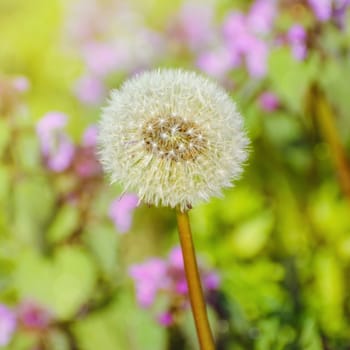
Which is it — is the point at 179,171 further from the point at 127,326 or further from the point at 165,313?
the point at 127,326

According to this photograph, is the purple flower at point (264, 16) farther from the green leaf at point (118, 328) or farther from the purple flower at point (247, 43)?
the green leaf at point (118, 328)

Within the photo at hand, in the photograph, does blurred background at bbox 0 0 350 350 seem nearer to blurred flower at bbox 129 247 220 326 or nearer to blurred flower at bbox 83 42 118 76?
blurred flower at bbox 129 247 220 326

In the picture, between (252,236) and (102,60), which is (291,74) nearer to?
(252,236)

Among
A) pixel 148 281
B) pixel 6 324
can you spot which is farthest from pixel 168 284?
pixel 6 324

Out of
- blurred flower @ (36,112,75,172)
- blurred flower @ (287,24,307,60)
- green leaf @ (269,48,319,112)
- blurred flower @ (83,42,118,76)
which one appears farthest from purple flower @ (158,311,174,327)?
blurred flower @ (83,42,118,76)

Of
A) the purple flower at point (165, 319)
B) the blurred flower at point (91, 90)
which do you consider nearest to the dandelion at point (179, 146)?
the purple flower at point (165, 319)

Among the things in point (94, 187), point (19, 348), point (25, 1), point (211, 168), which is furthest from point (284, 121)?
point (25, 1)
